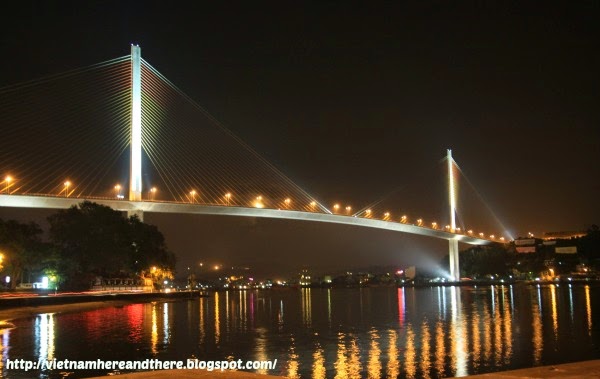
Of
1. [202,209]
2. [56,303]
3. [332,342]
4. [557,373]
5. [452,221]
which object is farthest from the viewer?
[452,221]

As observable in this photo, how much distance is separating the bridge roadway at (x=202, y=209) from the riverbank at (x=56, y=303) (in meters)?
7.24

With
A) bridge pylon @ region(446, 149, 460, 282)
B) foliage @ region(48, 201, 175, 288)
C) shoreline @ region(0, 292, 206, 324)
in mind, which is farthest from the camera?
bridge pylon @ region(446, 149, 460, 282)

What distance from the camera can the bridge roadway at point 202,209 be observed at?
1743 inches

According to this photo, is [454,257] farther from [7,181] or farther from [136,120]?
[7,181]

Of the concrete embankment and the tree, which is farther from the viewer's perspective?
the tree

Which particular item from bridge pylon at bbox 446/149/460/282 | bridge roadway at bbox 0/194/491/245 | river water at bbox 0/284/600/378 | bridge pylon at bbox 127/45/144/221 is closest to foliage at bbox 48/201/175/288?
bridge roadway at bbox 0/194/491/245

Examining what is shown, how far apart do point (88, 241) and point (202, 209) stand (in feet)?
38.6

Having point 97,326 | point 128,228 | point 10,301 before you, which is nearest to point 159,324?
point 97,326

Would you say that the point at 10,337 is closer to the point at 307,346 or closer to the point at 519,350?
the point at 307,346

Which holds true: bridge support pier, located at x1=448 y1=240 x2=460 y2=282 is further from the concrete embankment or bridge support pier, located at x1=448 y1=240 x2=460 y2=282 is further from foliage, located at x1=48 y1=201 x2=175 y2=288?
the concrete embankment

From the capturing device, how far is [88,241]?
4503cm

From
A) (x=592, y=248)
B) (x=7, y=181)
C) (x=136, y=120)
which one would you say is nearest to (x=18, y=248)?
(x=7, y=181)

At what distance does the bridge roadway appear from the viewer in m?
44.3

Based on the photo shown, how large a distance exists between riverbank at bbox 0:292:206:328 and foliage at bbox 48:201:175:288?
3.68 m
